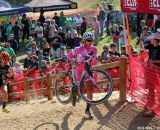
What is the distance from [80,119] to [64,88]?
134 centimetres

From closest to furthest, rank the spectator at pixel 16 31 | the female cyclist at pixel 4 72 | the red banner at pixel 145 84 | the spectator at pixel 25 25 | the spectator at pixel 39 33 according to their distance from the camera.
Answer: the red banner at pixel 145 84
the female cyclist at pixel 4 72
the spectator at pixel 39 33
the spectator at pixel 16 31
the spectator at pixel 25 25

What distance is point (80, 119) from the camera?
10125 millimetres

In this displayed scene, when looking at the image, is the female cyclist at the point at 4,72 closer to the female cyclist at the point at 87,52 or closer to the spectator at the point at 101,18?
the female cyclist at the point at 87,52

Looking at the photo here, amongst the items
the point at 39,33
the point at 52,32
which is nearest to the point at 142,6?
the point at 52,32

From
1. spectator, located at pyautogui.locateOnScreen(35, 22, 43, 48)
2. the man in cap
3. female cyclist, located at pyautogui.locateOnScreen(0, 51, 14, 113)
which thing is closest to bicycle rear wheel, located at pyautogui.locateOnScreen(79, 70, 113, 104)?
the man in cap

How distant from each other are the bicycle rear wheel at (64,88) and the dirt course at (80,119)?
21 cm

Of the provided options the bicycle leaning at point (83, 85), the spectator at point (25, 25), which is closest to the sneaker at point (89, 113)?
the bicycle leaning at point (83, 85)

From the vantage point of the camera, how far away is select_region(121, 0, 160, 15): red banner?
366 inches

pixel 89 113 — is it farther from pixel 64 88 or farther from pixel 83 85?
pixel 64 88

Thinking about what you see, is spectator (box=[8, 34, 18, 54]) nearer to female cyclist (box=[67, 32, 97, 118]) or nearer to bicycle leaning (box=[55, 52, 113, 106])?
bicycle leaning (box=[55, 52, 113, 106])

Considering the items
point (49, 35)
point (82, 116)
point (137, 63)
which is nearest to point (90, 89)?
point (82, 116)

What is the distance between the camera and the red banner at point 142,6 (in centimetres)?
930

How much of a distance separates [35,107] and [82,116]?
6.72 ft

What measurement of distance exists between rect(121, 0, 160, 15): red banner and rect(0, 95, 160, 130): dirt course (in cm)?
231
